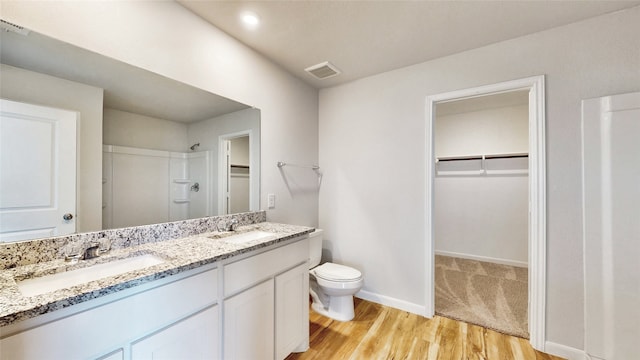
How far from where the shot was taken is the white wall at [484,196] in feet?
11.3

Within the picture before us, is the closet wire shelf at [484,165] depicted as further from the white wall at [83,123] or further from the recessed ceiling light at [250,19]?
the white wall at [83,123]

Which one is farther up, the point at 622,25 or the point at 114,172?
the point at 622,25

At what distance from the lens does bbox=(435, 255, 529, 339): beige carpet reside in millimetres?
2127

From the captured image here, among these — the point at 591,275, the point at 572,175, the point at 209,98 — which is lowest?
the point at 591,275

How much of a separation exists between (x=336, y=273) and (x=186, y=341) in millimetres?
1366

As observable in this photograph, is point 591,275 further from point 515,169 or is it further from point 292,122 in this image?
point 292,122

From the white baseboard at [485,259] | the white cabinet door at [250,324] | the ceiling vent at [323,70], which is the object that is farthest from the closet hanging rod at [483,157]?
the white cabinet door at [250,324]

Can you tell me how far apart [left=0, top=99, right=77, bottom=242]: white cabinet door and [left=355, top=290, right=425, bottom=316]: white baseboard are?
2.39 meters

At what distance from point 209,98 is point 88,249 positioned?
1.14 metres

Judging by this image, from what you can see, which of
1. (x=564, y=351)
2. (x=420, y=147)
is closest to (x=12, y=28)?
(x=420, y=147)

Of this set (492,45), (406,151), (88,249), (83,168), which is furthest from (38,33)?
(492,45)

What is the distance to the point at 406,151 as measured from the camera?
91.7 inches

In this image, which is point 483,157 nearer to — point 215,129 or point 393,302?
point 393,302

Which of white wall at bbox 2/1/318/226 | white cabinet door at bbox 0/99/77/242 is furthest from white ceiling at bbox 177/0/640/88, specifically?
white cabinet door at bbox 0/99/77/242
